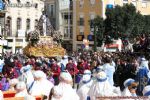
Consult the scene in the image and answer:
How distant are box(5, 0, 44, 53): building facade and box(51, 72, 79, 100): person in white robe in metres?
62.0

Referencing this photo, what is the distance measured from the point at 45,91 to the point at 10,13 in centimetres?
6436

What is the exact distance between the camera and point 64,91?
9.68 metres

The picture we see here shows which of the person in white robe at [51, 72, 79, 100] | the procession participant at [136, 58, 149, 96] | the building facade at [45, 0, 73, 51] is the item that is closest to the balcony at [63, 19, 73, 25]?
the building facade at [45, 0, 73, 51]

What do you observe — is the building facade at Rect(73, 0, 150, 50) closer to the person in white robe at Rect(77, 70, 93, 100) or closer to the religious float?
the religious float

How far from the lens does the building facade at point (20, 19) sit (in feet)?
238

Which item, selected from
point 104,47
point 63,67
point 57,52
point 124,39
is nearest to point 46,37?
point 57,52

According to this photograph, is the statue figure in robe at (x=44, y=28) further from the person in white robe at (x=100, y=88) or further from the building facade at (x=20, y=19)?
the building facade at (x=20, y=19)

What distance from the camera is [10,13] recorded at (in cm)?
7481

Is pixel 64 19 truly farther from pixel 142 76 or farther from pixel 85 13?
pixel 142 76

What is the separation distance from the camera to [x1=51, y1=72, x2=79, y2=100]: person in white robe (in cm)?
922

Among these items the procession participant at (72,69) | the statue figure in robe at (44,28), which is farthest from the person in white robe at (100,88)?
the statue figure in robe at (44,28)

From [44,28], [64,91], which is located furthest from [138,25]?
[64,91]

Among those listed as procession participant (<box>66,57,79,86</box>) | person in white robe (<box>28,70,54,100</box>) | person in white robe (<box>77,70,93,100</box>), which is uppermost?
person in white robe (<box>28,70,54,100</box>)

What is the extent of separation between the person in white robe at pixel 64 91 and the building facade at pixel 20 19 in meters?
62.0
